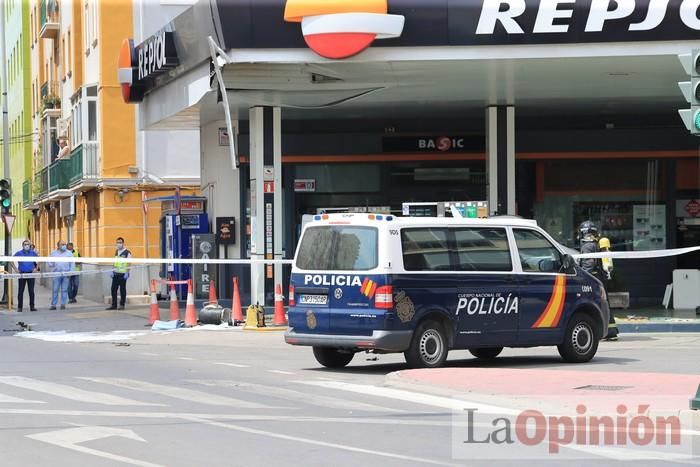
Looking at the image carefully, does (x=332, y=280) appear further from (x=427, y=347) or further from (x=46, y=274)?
(x=46, y=274)

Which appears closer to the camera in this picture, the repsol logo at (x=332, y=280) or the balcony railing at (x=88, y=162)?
the repsol logo at (x=332, y=280)

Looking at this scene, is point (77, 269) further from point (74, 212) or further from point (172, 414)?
point (172, 414)

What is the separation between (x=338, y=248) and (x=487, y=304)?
2052 millimetres

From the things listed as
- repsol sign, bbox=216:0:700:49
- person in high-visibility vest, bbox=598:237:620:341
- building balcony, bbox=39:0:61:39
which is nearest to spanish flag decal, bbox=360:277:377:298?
person in high-visibility vest, bbox=598:237:620:341

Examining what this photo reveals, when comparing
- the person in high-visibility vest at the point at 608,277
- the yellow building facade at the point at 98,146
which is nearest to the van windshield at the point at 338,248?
the person in high-visibility vest at the point at 608,277

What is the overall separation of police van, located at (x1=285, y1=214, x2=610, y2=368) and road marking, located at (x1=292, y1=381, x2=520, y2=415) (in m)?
1.12

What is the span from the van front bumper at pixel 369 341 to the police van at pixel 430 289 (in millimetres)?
12

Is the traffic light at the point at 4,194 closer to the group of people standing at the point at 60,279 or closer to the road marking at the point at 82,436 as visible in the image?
the group of people standing at the point at 60,279

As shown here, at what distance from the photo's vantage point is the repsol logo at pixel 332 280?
16094mm

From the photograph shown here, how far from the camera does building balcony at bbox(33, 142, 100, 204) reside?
4147cm

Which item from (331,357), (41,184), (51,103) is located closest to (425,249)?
(331,357)

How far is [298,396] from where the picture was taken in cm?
1373

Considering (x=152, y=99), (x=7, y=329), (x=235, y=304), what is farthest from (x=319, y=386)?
(x=152, y=99)

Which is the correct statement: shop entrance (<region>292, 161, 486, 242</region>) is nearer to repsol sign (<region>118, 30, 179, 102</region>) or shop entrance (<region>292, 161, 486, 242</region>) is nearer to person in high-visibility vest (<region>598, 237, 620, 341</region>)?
repsol sign (<region>118, 30, 179, 102</region>)
